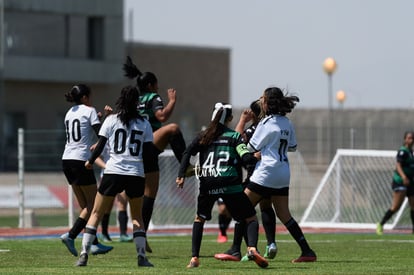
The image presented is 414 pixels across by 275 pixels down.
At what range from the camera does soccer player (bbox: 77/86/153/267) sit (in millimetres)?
13883

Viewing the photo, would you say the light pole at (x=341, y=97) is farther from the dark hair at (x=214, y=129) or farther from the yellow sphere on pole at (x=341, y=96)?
the dark hair at (x=214, y=129)

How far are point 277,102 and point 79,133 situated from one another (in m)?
2.70

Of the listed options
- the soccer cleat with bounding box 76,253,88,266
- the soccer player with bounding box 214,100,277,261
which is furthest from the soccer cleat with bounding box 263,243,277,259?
the soccer cleat with bounding box 76,253,88,266

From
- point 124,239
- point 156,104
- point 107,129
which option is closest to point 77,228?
point 156,104

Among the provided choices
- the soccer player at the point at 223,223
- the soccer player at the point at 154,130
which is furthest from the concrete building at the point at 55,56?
the soccer player at the point at 154,130

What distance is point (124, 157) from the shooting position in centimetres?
1388

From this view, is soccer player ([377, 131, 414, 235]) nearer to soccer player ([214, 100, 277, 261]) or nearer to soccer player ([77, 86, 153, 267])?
soccer player ([214, 100, 277, 261])

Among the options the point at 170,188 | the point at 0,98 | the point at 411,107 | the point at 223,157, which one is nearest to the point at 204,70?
the point at 0,98

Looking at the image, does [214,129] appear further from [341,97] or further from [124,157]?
[341,97]

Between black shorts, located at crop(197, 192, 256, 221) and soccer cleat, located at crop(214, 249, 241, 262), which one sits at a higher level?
black shorts, located at crop(197, 192, 256, 221)

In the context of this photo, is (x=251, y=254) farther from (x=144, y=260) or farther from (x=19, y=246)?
(x=19, y=246)

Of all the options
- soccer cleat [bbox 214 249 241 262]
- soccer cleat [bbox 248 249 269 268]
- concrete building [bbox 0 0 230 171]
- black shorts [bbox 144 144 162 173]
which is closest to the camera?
soccer cleat [bbox 248 249 269 268]

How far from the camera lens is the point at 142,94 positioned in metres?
16.3

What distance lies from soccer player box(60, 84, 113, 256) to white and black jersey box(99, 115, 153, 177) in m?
1.90
